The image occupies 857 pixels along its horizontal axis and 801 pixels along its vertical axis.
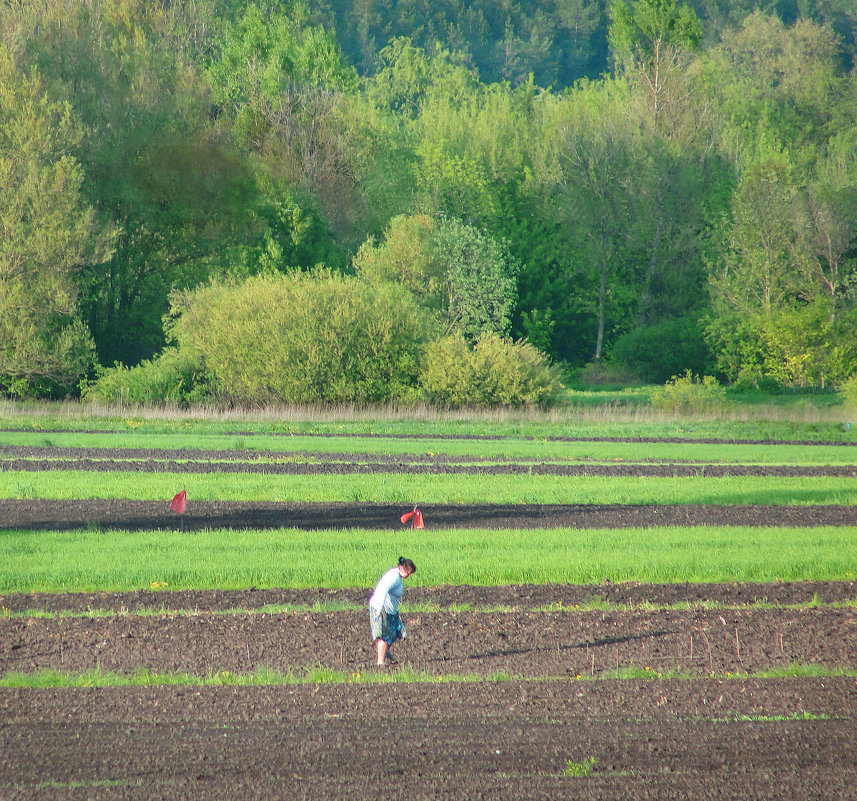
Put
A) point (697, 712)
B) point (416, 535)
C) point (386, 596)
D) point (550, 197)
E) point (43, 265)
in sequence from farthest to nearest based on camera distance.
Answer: point (550, 197) → point (43, 265) → point (416, 535) → point (386, 596) → point (697, 712)

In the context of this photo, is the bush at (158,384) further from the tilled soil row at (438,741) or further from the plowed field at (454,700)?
the tilled soil row at (438,741)

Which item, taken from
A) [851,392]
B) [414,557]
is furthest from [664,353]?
[414,557]

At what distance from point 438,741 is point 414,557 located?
286 inches

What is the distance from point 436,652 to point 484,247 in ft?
164

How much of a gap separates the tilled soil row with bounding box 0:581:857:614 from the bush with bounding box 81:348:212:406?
3215cm

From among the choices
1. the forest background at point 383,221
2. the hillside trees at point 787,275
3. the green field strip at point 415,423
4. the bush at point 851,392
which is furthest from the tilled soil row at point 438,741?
the hillside trees at point 787,275

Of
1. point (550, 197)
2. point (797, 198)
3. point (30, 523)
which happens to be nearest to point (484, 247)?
point (550, 197)

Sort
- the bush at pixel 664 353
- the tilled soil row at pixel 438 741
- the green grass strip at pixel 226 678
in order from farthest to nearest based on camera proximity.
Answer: the bush at pixel 664 353 → the green grass strip at pixel 226 678 → the tilled soil row at pixel 438 741

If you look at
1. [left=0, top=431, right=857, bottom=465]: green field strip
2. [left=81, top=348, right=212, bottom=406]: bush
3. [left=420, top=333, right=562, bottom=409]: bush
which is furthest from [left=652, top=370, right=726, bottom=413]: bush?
[left=81, top=348, right=212, bottom=406]: bush

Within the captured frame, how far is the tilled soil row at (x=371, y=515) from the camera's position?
18.2 meters

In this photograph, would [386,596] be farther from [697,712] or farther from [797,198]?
[797,198]

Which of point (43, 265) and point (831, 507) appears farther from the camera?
point (43, 265)

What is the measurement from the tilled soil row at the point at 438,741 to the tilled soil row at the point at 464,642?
0.73 meters

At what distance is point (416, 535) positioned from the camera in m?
→ 17.0
